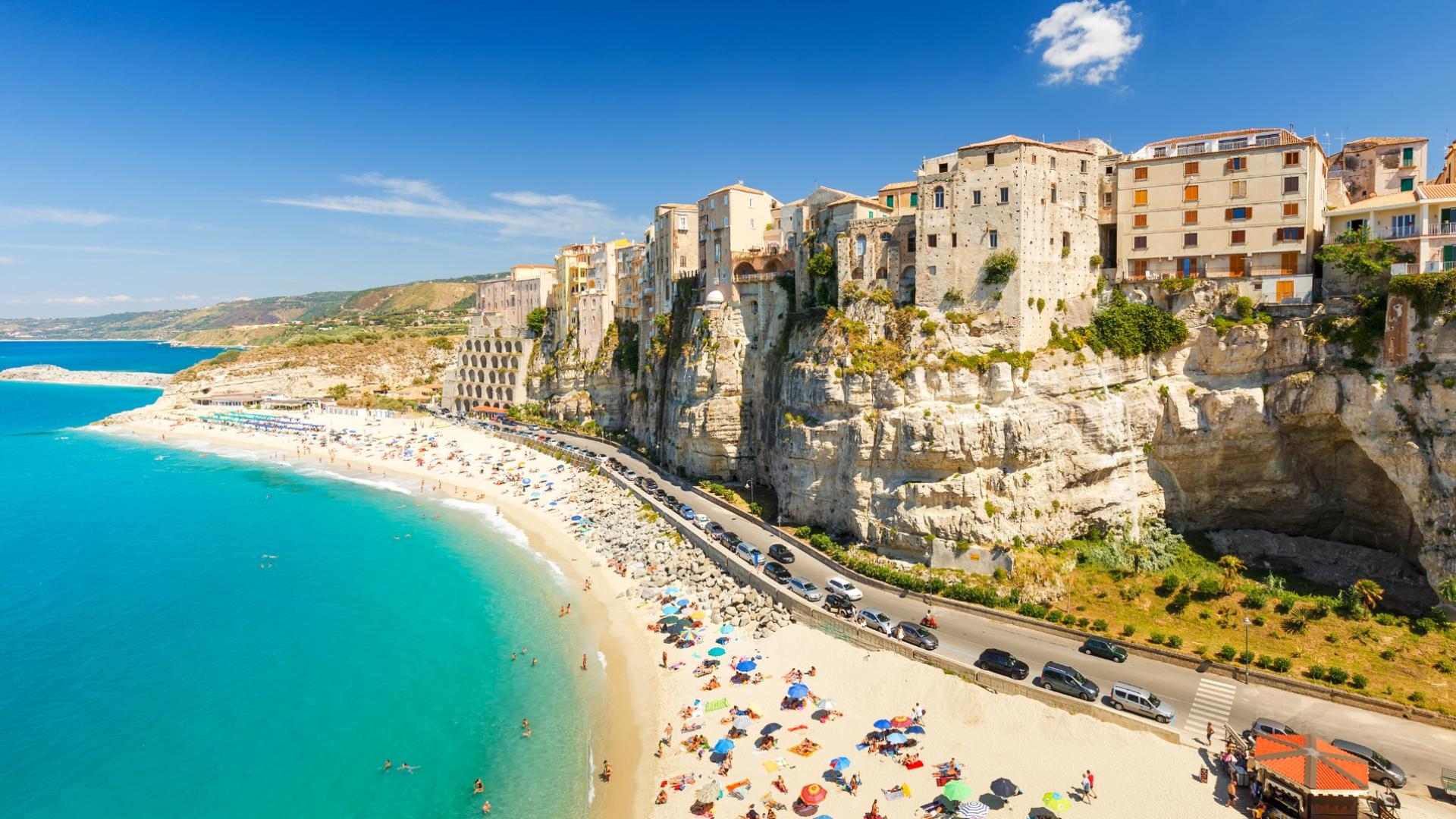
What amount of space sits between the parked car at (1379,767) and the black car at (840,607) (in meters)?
17.5

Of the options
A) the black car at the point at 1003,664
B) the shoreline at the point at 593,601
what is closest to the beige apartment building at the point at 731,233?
the shoreline at the point at 593,601

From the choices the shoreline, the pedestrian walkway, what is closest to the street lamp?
the pedestrian walkway

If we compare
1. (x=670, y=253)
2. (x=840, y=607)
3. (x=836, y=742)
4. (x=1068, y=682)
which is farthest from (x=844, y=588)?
(x=670, y=253)

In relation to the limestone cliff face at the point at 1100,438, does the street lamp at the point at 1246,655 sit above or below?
below

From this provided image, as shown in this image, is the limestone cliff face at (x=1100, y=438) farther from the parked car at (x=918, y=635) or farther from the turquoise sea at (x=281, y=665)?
the turquoise sea at (x=281, y=665)

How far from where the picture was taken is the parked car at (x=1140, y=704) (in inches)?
1010

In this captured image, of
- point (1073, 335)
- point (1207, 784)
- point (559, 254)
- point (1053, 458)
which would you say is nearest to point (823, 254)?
point (1073, 335)

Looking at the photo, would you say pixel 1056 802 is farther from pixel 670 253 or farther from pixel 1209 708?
pixel 670 253

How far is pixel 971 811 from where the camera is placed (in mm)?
21906

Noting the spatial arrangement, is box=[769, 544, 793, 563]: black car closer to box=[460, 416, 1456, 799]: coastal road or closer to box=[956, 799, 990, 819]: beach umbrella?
box=[460, 416, 1456, 799]: coastal road

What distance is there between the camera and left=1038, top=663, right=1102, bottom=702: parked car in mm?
26922

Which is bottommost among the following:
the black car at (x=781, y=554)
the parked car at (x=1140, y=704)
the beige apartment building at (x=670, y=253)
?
the parked car at (x=1140, y=704)

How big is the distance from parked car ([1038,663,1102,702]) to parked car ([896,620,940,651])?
4.46 metres

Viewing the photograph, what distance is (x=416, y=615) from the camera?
138ft
